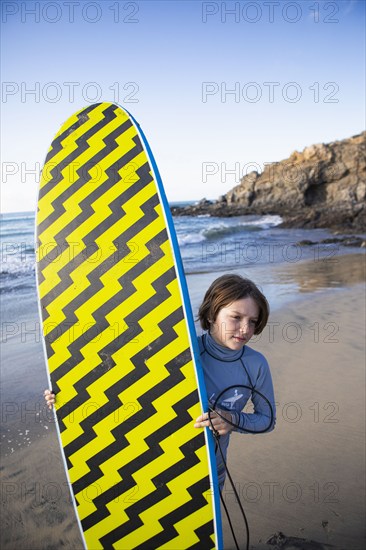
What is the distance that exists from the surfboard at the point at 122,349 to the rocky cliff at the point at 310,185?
2585 cm

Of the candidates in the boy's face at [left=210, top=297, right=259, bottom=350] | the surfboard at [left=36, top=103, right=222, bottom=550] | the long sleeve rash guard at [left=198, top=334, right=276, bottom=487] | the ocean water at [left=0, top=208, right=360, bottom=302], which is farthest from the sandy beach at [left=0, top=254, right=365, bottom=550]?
the ocean water at [left=0, top=208, right=360, bottom=302]

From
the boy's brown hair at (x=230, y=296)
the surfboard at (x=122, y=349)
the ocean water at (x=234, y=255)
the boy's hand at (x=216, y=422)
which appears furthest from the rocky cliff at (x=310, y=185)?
the boy's hand at (x=216, y=422)

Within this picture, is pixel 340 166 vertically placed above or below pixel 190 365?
above

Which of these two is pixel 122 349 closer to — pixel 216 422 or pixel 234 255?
pixel 216 422

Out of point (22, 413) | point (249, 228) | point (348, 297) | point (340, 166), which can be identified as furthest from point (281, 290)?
point (340, 166)

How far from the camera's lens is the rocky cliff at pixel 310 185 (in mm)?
29641

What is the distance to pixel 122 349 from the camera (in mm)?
1990

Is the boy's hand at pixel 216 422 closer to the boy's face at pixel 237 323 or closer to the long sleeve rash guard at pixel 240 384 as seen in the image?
the long sleeve rash guard at pixel 240 384

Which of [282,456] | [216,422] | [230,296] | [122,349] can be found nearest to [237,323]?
[230,296]

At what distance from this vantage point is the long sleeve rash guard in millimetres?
1696

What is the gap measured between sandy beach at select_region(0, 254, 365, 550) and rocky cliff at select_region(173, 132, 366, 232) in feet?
76.7

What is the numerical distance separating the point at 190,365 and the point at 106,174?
1.10 meters

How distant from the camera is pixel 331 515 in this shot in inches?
96.7

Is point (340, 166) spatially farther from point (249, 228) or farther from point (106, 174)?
point (106, 174)
